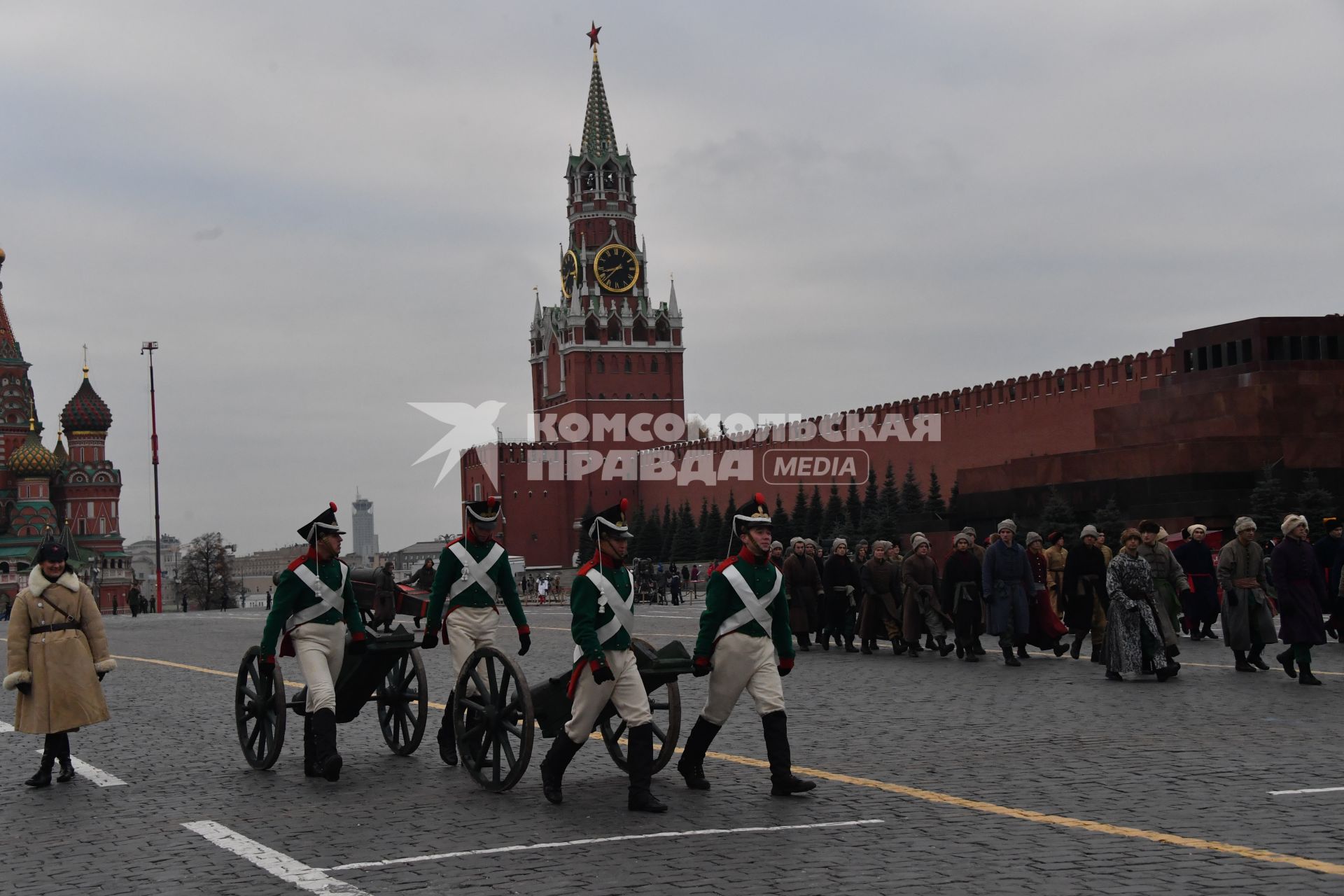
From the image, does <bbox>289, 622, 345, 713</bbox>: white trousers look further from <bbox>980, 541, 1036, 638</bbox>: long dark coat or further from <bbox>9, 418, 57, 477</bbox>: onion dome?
<bbox>9, 418, 57, 477</bbox>: onion dome

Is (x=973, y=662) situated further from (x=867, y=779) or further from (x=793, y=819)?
(x=793, y=819)

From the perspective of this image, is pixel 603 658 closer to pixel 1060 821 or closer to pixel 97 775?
pixel 1060 821

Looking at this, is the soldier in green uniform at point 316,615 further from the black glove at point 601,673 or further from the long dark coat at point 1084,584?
the long dark coat at point 1084,584

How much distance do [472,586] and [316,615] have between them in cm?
71

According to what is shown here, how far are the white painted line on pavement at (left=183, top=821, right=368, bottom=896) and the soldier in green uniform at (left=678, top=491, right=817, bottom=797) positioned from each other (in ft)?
5.93

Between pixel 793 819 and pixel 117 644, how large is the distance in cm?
1772

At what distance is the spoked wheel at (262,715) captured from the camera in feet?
24.0

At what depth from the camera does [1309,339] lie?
28.3 meters

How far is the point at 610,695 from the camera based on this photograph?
20.9ft

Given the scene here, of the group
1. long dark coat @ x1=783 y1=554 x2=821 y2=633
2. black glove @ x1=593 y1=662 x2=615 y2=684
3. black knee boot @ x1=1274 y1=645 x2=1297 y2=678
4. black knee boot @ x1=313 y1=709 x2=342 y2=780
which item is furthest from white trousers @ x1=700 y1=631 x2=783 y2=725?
long dark coat @ x1=783 y1=554 x2=821 y2=633

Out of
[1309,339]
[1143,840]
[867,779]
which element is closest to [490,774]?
[867,779]

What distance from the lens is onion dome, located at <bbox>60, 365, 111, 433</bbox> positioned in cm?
8756

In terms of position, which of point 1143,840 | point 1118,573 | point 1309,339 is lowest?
point 1143,840

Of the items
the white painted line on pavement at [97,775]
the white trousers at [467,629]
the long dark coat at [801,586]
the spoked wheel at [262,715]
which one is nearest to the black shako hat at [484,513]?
the white trousers at [467,629]
